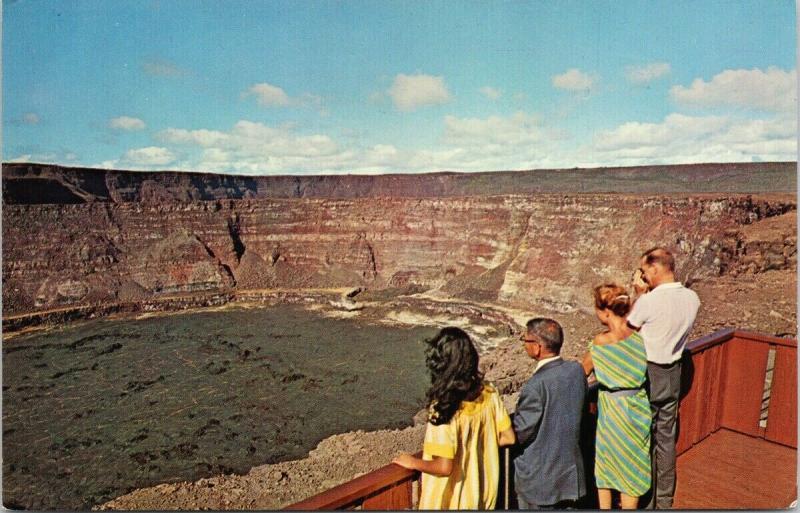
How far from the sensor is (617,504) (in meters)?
4.39

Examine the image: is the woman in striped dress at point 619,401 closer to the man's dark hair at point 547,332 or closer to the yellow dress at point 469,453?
the man's dark hair at point 547,332

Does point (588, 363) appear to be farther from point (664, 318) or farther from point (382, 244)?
point (382, 244)

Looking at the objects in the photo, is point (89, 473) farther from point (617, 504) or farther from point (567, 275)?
point (567, 275)

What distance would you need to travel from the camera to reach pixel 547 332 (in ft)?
11.3

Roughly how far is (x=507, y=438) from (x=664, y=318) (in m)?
1.63

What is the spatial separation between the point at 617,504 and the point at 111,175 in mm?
79276

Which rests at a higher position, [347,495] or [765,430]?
[347,495]

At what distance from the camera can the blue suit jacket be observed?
11.3ft

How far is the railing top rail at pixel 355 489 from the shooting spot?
110 inches

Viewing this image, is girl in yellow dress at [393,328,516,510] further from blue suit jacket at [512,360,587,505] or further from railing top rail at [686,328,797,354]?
railing top rail at [686,328,797,354]

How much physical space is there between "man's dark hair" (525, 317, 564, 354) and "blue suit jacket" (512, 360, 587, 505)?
0.37 feet

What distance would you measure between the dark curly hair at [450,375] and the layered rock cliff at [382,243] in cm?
2962

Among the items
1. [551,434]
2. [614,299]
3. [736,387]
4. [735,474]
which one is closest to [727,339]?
[736,387]

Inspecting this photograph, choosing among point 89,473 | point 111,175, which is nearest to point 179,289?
point 89,473
